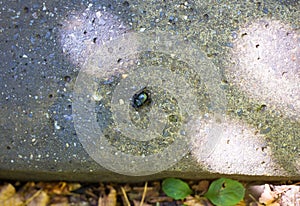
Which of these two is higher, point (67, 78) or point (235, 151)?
point (67, 78)

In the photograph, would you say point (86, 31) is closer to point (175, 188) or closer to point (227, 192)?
point (175, 188)

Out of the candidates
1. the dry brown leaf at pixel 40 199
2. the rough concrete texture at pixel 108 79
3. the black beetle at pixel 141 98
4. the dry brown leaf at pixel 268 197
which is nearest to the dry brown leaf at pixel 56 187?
the dry brown leaf at pixel 40 199

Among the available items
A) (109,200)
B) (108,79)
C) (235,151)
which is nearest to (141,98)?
(108,79)

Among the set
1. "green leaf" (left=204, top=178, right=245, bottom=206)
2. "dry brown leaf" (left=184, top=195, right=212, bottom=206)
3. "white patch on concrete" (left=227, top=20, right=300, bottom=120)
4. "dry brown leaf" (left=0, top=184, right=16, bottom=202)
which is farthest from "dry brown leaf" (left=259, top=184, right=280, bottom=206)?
"dry brown leaf" (left=0, top=184, right=16, bottom=202)

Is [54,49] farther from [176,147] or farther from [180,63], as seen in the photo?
[176,147]

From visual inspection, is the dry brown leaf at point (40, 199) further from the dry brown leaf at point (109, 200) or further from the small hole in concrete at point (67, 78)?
the small hole in concrete at point (67, 78)

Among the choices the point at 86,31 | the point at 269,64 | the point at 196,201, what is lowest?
the point at 196,201
